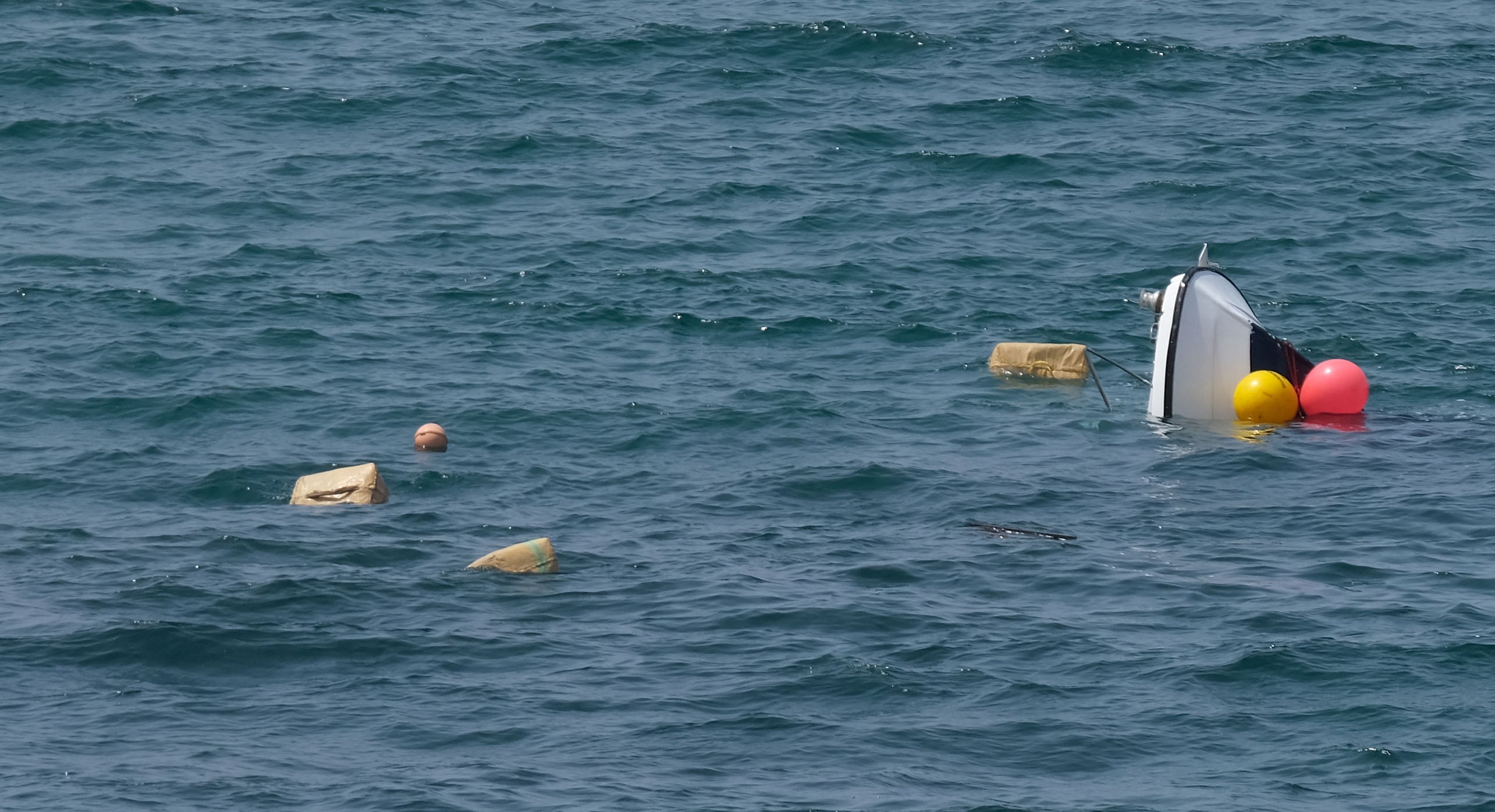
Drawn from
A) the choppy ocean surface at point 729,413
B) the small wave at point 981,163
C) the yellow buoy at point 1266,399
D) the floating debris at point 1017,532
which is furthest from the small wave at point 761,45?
the floating debris at point 1017,532

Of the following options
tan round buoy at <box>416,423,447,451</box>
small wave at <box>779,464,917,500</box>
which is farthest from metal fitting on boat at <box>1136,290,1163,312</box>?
tan round buoy at <box>416,423,447,451</box>

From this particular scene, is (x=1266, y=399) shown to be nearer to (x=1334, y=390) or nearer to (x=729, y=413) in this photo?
(x=1334, y=390)

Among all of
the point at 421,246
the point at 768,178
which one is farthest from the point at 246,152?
the point at 768,178

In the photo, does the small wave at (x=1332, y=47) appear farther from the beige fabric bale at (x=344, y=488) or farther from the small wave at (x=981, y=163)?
the beige fabric bale at (x=344, y=488)

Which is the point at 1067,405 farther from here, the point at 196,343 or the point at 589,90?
the point at 589,90

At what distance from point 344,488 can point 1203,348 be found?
10.6m

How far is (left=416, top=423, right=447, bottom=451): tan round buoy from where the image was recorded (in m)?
21.8

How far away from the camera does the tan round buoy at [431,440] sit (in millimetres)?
21766

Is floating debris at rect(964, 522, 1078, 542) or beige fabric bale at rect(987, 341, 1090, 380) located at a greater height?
beige fabric bale at rect(987, 341, 1090, 380)

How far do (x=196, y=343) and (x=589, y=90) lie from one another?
15055 millimetres

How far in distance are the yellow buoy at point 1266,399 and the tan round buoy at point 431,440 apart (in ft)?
32.1

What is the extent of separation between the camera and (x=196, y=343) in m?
25.3

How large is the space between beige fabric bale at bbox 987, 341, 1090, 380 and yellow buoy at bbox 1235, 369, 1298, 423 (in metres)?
2.44

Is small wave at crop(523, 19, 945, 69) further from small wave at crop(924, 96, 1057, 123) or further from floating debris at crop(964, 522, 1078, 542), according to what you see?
floating debris at crop(964, 522, 1078, 542)
